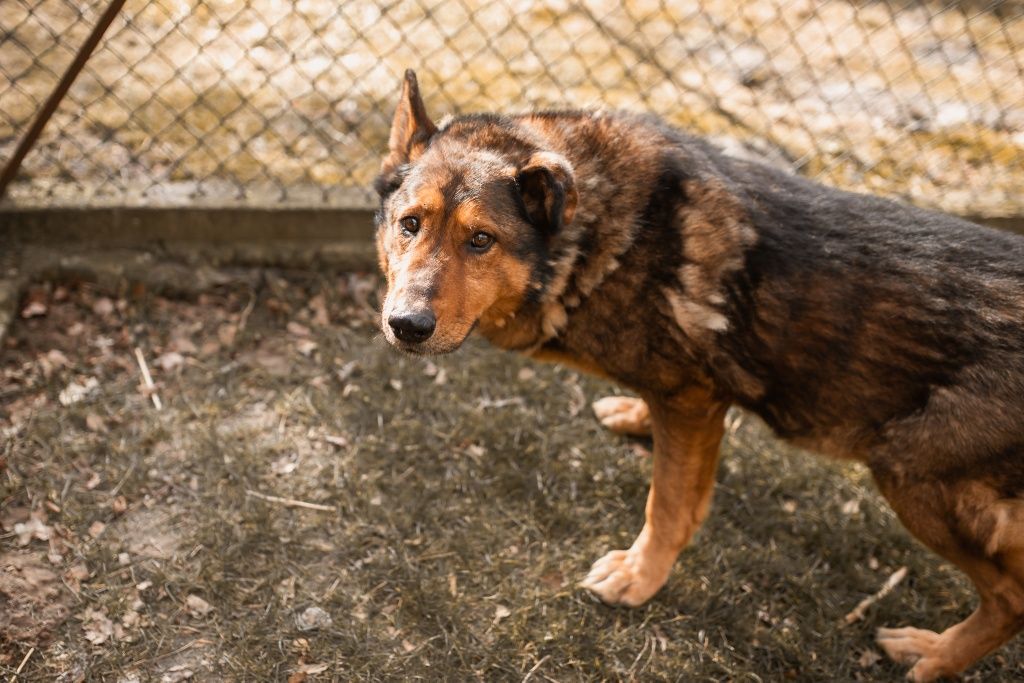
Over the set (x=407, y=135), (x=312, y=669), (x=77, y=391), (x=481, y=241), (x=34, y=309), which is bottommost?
(x=312, y=669)

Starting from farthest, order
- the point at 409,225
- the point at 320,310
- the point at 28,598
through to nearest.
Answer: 1. the point at 320,310
2. the point at 28,598
3. the point at 409,225

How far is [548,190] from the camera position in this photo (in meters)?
3.12

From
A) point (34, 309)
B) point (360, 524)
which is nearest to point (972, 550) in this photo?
point (360, 524)

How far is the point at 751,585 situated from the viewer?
3.91 metres

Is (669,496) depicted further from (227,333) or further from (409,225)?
(227,333)

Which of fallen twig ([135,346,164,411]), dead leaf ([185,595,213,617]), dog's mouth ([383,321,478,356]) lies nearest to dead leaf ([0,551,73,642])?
dead leaf ([185,595,213,617])

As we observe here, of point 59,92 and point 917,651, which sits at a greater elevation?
point 59,92

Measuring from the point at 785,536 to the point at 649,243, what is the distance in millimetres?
1702

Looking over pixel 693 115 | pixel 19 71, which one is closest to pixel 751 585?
pixel 693 115

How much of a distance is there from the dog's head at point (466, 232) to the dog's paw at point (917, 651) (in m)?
2.15

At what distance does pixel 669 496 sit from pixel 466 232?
1.43 metres

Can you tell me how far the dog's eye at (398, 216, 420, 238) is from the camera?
322 centimetres

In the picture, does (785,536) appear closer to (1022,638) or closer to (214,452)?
(1022,638)

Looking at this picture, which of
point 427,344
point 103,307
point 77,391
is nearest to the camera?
point 427,344
